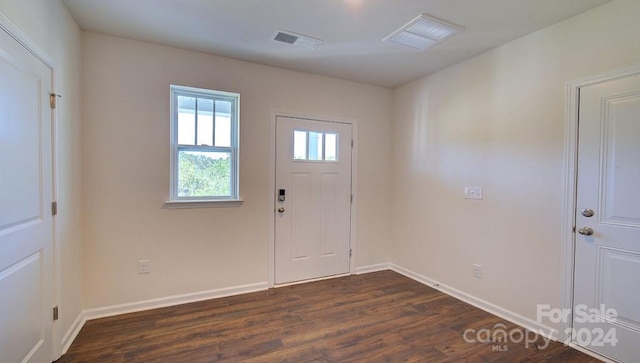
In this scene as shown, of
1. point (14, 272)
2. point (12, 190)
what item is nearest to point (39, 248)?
point (14, 272)

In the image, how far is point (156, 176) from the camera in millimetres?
2820

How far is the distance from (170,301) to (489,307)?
3180 mm

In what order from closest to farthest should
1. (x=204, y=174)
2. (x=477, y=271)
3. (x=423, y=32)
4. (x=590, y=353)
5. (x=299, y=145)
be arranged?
1. (x=590, y=353)
2. (x=423, y=32)
3. (x=477, y=271)
4. (x=204, y=174)
5. (x=299, y=145)

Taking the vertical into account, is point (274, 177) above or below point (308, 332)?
above

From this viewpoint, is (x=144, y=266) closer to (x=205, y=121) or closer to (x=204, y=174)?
(x=204, y=174)

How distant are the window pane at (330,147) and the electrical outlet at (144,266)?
88.9 inches

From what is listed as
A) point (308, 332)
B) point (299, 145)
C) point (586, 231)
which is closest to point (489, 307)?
point (586, 231)

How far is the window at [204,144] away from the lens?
2.97 meters

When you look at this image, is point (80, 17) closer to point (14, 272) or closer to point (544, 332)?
point (14, 272)

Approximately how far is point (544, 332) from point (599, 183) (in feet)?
4.22

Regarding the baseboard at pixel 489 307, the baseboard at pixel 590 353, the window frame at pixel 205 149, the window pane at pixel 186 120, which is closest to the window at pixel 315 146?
the window frame at pixel 205 149

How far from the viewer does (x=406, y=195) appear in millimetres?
3912

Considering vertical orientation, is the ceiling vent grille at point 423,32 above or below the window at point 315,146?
above

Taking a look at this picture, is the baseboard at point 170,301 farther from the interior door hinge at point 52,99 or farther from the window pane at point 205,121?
the interior door hinge at point 52,99
